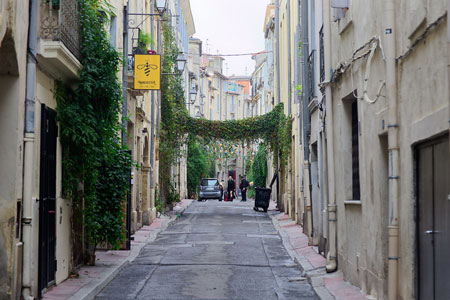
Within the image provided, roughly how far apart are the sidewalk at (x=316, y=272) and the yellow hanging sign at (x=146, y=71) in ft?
17.8

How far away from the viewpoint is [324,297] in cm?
996

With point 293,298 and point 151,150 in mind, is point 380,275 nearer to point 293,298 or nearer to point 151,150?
point 293,298

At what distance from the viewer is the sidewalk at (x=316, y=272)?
10.2m

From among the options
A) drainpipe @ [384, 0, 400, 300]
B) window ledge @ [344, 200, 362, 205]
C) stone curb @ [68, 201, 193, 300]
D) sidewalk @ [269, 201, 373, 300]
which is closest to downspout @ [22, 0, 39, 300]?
stone curb @ [68, 201, 193, 300]

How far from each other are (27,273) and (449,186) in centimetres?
518

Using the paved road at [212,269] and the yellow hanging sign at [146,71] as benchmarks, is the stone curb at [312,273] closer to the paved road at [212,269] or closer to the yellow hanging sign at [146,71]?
the paved road at [212,269]

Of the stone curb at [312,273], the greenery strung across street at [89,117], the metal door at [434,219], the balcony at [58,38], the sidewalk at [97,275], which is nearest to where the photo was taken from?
the metal door at [434,219]

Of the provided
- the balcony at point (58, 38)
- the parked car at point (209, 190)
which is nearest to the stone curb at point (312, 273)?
the balcony at point (58, 38)

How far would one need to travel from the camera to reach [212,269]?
43.2 ft

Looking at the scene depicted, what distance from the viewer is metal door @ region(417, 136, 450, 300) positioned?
21.9ft

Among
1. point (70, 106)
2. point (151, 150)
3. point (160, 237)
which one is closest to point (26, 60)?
point (70, 106)

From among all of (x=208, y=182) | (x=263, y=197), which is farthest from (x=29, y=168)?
(x=208, y=182)

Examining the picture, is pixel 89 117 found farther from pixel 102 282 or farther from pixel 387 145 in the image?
pixel 387 145

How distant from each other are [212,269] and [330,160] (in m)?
3.05
